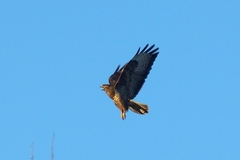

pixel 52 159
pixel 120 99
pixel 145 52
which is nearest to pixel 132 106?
pixel 120 99

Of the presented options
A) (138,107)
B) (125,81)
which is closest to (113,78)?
(125,81)

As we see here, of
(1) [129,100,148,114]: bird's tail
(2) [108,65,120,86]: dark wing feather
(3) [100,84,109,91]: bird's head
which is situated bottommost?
(1) [129,100,148,114]: bird's tail

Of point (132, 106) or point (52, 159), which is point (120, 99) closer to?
point (132, 106)

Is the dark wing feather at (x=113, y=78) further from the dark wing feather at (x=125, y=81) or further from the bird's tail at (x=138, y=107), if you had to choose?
the bird's tail at (x=138, y=107)

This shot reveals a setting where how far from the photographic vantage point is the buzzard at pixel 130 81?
1145cm

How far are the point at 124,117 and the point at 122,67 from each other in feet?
3.51

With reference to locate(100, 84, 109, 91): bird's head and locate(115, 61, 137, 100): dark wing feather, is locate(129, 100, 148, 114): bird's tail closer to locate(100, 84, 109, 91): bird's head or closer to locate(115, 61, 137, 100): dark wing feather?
locate(115, 61, 137, 100): dark wing feather

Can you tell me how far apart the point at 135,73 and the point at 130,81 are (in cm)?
21

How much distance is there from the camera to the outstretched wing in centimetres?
1161

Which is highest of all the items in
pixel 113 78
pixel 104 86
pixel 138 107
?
pixel 113 78

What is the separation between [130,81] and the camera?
460 inches

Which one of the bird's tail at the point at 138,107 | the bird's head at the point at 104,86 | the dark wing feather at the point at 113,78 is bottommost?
the bird's tail at the point at 138,107

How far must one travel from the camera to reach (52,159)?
7.00 metres

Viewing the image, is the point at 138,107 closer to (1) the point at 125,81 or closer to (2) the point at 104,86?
(1) the point at 125,81
